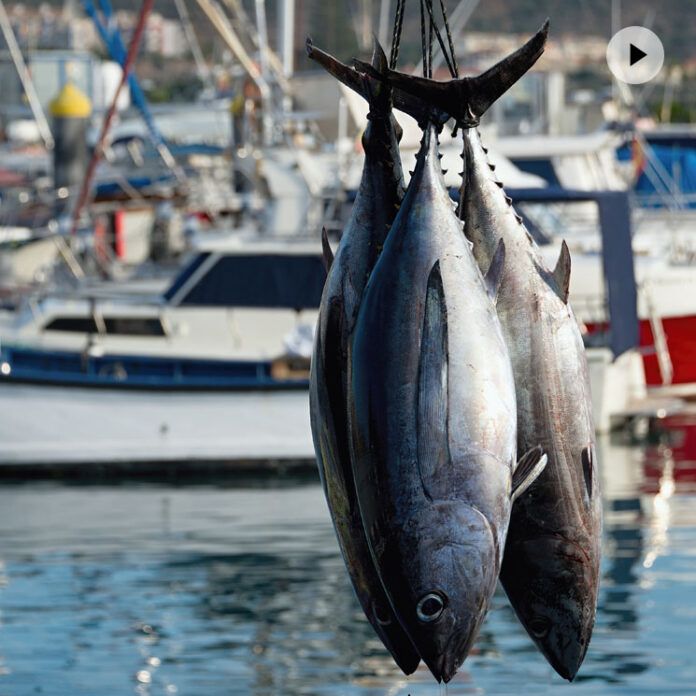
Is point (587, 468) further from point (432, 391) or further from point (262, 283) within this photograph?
point (262, 283)

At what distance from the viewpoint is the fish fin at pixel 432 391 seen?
5.16 m

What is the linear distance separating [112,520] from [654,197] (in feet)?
54.9

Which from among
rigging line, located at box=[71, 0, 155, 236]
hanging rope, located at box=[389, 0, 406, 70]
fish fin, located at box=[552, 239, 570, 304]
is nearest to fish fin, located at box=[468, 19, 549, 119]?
hanging rope, located at box=[389, 0, 406, 70]

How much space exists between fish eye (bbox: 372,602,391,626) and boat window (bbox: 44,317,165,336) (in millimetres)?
13490

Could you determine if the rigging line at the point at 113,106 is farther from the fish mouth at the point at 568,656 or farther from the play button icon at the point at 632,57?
the fish mouth at the point at 568,656

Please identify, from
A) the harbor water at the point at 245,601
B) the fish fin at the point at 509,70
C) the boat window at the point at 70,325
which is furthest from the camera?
the boat window at the point at 70,325

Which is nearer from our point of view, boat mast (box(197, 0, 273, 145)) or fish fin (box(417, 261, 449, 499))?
fish fin (box(417, 261, 449, 499))

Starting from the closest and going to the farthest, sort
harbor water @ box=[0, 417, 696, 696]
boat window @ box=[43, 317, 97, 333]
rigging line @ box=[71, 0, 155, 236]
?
1. harbor water @ box=[0, 417, 696, 696]
2. boat window @ box=[43, 317, 97, 333]
3. rigging line @ box=[71, 0, 155, 236]

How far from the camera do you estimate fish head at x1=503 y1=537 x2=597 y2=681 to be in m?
5.61

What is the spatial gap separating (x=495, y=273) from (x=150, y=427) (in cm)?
1260

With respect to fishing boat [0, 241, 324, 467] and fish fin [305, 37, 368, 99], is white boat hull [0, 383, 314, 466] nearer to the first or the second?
fishing boat [0, 241, 324, 467]

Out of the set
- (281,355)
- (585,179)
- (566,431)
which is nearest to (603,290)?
(281,355)

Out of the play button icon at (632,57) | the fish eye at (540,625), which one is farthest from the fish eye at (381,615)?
the play button icon at (632,57)

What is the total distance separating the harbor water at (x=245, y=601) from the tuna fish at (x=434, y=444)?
4.80 m
